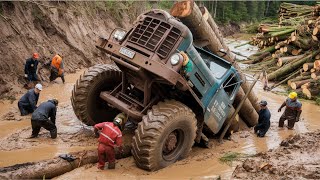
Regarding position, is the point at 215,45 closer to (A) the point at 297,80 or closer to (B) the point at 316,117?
(B) the point at 316,117

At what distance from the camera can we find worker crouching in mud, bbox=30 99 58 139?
7.56 meters

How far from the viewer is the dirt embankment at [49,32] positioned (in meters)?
11.4

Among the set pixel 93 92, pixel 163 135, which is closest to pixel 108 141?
pixel 163 135

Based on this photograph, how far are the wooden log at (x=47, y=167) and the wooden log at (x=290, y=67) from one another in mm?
11218

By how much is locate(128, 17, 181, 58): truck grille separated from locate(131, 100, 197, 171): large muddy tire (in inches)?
40.3

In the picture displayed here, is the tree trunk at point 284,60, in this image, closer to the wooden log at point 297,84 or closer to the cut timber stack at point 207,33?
the wooden log at point 297,84

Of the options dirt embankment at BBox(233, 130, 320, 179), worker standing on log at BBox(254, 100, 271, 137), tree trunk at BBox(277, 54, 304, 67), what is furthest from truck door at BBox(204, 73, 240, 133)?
tree trunk at BBox(277, 54, 304, 67)

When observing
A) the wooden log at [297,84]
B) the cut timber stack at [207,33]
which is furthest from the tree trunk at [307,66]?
the cut timber stack at [207,33]

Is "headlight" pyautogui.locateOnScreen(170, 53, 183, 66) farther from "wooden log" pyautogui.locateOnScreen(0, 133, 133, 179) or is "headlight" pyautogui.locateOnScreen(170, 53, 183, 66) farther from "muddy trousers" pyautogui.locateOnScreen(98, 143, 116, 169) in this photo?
"wooden log" pyautogui.locateOnScreen(0, 133, 133, 179)

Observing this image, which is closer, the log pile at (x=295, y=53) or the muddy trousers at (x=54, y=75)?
the muddy trousers at (x=54, y=75)

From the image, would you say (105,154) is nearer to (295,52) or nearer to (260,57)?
(295,52)

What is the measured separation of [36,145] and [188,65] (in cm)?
345

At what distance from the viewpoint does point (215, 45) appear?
888 cm

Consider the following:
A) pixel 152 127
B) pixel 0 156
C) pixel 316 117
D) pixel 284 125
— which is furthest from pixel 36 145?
pixel 316 117
